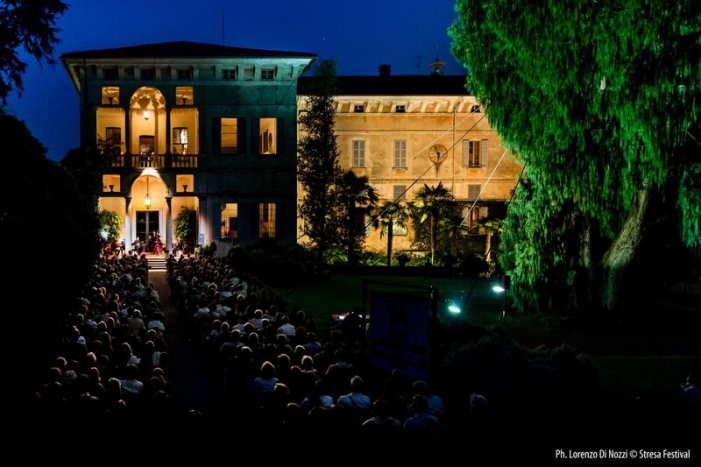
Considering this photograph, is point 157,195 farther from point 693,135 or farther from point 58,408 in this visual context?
point 58,408

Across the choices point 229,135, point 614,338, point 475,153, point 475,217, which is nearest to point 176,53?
point 229,135

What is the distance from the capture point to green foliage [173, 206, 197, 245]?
1560 inches

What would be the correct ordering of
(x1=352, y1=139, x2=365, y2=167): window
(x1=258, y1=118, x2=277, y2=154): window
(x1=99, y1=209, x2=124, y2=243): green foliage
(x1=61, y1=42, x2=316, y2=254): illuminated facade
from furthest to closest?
(x1=352, y1=139, x2=365, y2=167): window
(x1=258, y1=118, x2=277, y2=154): window
(x1=61, y1=42, x2=316, y2=254): illuminated facade
(x1=99, y1=209, x2=124, y2=243): green foliage

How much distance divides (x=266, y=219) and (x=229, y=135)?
17.4ft

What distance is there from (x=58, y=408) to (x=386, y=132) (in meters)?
34.3

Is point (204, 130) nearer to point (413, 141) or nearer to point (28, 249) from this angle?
point (413, 141)

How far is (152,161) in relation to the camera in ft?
127

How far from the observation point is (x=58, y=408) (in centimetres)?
759

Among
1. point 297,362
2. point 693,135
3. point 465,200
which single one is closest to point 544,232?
point 693,135

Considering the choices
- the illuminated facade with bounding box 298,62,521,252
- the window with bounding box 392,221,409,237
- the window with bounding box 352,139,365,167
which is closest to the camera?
the window with bounding box 392,221,409,237

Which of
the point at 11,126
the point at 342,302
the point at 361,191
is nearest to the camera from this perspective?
the point at 11,126

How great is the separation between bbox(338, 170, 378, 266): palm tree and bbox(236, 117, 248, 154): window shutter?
6.73 metres

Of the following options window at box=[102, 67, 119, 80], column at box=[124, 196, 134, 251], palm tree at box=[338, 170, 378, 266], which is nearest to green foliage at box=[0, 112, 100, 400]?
palm tree at box=[338, 170, 378, 266]

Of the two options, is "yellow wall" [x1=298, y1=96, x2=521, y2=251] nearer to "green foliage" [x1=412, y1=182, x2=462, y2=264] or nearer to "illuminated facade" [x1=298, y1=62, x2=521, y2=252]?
"illuminated facade" [x1=298, y1=62, x2=521, y2=252]
